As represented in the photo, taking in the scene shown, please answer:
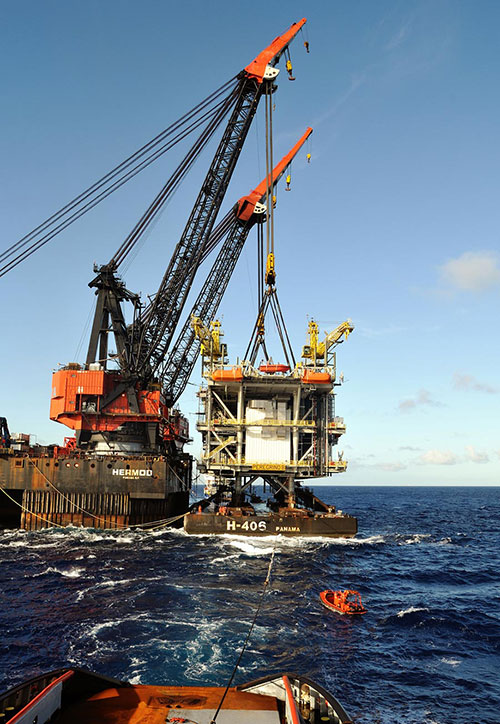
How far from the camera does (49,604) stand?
2958 cm

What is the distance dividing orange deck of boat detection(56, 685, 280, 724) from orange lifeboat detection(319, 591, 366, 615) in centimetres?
1706

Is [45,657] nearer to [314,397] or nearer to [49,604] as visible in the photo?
[49,604]

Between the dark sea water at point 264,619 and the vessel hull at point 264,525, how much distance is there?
1208 millimetres

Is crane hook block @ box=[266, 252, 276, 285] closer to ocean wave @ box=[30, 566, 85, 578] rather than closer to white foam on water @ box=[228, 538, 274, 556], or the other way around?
white foam on water @ box=[228, 538, 274, 556]

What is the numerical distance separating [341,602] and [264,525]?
21119mm

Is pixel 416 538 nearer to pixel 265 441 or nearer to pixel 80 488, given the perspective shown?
pixel 265 441

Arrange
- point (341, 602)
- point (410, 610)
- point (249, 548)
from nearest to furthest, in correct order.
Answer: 1. point (341, 602)
2. point (410, 610)
3. point (249, 548)

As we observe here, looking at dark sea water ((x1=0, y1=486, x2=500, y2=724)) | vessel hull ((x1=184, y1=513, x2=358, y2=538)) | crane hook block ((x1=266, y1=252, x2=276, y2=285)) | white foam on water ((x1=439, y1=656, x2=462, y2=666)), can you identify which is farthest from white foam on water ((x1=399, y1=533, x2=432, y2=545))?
white foam on water ((x1=439, y1=656, x2=462, y2=666))

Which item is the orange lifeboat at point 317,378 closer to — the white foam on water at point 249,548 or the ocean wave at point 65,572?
the white foam on water at point 249,548

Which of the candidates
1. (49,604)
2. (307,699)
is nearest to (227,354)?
(49,604)

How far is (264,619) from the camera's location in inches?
1075

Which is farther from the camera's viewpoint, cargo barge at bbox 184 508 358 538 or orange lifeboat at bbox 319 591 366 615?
cargo barge at bbox 184 508 358 538

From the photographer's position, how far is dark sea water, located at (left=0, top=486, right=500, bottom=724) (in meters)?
19.7

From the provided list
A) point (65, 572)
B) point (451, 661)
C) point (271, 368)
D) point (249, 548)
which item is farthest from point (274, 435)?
point (451, 661)
